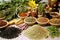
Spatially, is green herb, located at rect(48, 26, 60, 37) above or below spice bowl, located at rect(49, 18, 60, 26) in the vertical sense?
below

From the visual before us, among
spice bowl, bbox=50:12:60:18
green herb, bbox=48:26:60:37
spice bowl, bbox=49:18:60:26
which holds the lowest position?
green herb, bbox=48:26:60:37

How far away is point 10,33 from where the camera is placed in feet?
4.27

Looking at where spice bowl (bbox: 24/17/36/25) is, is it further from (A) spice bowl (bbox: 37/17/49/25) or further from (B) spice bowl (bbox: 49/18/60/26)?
(B) spice bowl (bbox: 49/18/60/26)

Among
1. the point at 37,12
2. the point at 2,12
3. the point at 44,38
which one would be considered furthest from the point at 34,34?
the point at 2,12

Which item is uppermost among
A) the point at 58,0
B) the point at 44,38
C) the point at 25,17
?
the point at 58,0

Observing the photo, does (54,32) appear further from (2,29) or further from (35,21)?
(2,29)

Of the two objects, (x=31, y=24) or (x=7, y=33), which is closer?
(x=7, y=33)

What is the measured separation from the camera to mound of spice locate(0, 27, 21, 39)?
1.29 m

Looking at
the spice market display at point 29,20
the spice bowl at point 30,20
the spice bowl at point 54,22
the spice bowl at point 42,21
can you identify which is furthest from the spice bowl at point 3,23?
the spice bowl at point 54,22

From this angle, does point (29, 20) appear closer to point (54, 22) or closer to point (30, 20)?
point (30, 20)

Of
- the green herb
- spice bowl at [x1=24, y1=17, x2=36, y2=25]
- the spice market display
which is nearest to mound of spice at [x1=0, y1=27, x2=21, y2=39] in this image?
the spice market display

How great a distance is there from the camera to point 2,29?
1.38 meters

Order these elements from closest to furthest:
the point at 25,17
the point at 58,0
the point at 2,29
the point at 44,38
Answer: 1. the point at 44,38
2. the point at 2,29
3. the point at 25,17
4. the point at 58,0

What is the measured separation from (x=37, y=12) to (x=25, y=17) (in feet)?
0.42
